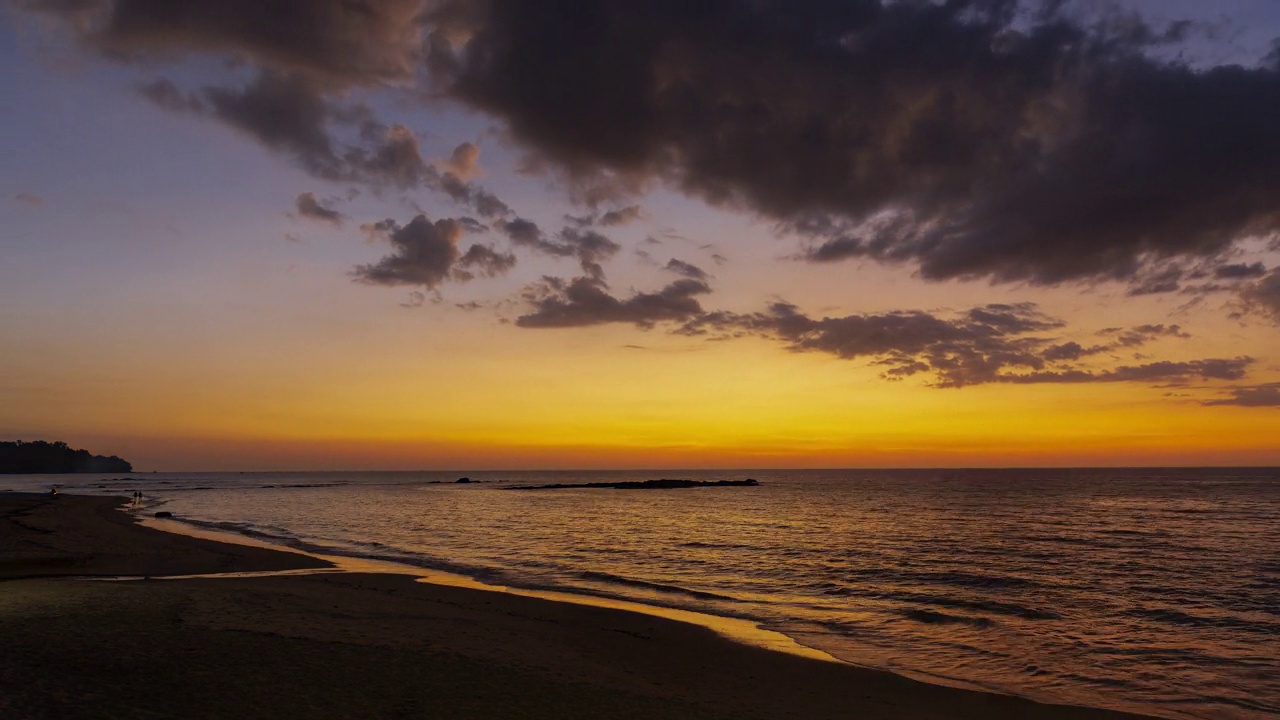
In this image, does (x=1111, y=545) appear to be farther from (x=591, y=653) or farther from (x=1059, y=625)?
(x=591, y=653)

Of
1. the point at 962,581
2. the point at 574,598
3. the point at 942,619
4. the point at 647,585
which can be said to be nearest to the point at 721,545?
the point at 647,585

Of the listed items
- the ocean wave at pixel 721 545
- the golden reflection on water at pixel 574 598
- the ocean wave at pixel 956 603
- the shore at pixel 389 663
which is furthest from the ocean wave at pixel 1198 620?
the ocean wave at pixel 721 545

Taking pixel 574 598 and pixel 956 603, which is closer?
pixel 956 603

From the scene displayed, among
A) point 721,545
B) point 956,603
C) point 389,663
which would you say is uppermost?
point 389,663

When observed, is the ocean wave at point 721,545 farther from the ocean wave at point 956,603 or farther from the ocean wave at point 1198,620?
the ocean wave at point 1198,620

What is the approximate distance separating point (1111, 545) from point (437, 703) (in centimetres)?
4614

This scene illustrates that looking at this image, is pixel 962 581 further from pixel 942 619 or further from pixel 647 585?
pixel 647 585

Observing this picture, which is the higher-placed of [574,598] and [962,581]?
[574,598]

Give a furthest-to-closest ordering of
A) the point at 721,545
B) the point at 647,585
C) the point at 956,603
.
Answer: the point at 721,545
the point at 647,585
the point at 956,603

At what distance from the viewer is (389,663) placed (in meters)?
14.1

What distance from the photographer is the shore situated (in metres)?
11.3

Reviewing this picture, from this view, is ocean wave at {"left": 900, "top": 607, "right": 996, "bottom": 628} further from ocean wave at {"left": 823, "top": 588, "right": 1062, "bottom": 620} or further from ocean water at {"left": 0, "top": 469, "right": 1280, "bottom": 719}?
ocean wave at {"left": 823, "top": 588, "right": 1062, "bottom": 620}

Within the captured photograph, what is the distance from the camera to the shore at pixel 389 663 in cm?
1131

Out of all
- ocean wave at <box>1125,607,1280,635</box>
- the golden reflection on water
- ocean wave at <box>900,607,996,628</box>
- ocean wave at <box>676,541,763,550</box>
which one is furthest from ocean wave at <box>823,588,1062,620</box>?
ocean wave at <box>676,541,763,550</box>
